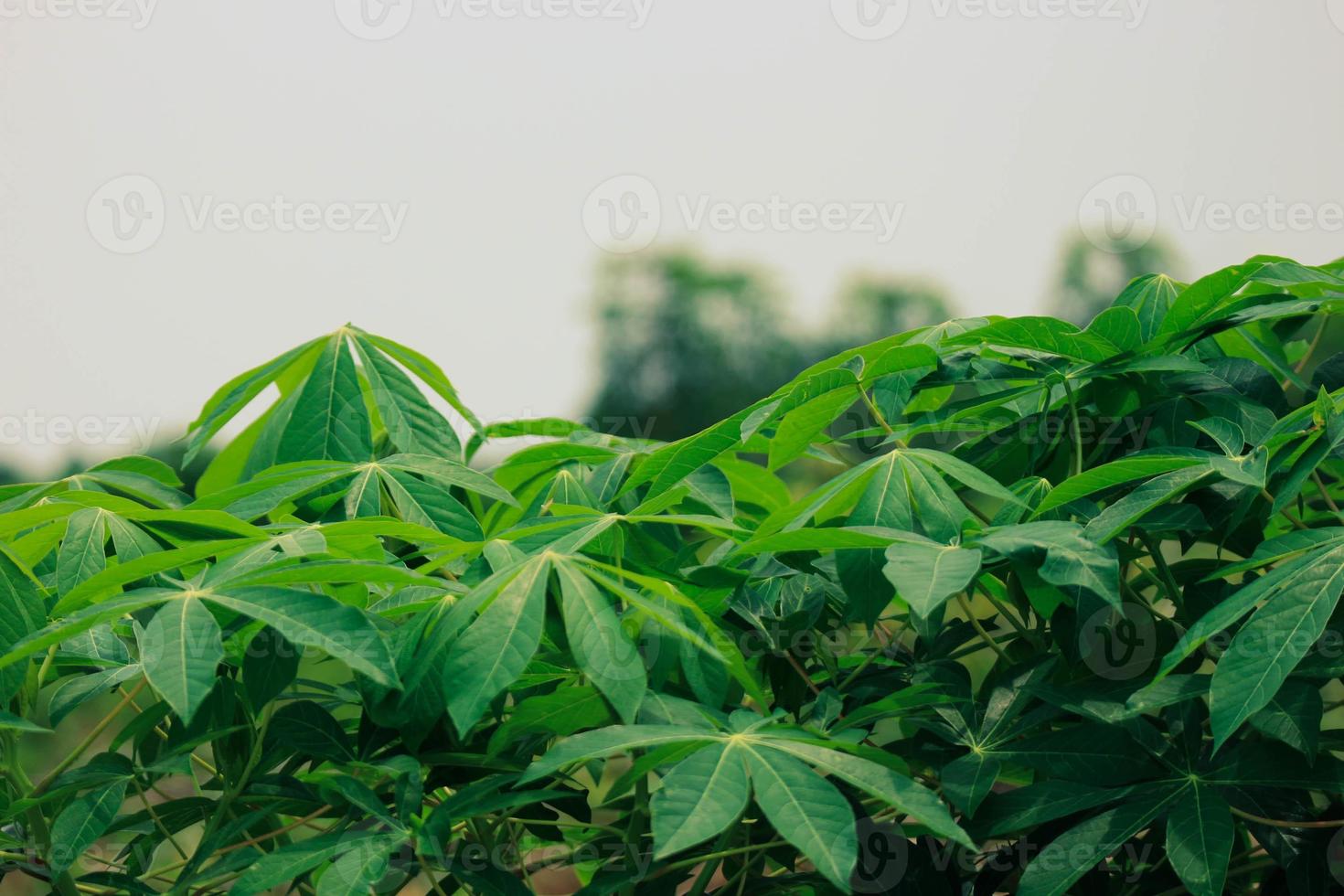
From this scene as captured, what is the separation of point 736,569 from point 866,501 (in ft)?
0.38

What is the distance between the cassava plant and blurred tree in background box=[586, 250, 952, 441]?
36008 millimetres

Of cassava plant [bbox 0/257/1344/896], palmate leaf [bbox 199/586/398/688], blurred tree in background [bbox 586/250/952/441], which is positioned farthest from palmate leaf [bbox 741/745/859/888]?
blurred tree in background [bbox 586/250/952/441]

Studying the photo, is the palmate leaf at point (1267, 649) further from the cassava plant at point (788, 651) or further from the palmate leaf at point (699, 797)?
the palmate leaf at point (699, 797)

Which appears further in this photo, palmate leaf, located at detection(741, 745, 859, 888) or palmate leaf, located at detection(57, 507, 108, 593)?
palmate leaf, located at detection(57, 507, 108, 593)

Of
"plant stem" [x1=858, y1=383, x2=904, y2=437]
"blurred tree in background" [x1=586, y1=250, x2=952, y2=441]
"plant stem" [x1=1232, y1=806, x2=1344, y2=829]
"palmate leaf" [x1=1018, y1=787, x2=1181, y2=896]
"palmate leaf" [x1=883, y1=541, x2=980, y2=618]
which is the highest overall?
"plant stem" [x1=858, y1=383, x2=904, y2=437]

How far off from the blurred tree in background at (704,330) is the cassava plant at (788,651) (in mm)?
36008

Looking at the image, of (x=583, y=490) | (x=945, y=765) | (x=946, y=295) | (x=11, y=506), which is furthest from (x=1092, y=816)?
(x=946, y=295)

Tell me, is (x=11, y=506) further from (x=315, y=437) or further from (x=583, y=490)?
(x=583, y=490)

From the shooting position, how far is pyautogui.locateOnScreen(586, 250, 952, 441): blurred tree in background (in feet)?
124

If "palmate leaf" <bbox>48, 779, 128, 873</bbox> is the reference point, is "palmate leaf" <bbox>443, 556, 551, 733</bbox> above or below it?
above

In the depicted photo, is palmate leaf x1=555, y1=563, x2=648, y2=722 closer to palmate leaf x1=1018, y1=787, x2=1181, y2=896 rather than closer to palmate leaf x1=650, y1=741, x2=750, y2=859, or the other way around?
palmate leaf x1=650, y1=741, x2=750, y2=859

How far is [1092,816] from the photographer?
823mm

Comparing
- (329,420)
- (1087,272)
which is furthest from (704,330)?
(329,420)

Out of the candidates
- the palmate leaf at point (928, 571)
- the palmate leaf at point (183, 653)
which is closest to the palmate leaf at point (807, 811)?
the palmate leaf at point (928, 571)
